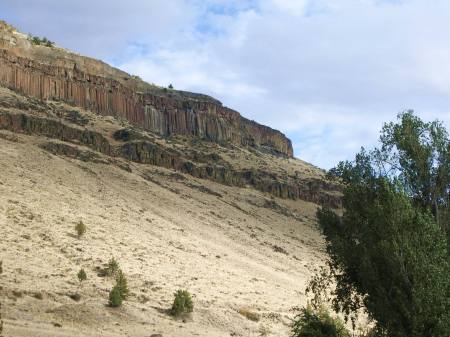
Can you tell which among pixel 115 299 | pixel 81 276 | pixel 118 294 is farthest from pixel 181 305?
pixel 81 276

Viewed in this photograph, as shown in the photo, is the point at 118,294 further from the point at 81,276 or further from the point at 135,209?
the point at 135,209

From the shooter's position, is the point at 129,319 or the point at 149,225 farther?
the point at 149,225

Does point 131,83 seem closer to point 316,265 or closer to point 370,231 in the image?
point 316,265

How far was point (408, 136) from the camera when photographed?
22609 mm

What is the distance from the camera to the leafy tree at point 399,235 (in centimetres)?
1855

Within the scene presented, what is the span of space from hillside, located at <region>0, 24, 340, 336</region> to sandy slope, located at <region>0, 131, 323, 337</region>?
162 mm

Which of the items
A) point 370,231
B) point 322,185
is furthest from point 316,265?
point 322,185

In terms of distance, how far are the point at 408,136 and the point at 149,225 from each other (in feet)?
118

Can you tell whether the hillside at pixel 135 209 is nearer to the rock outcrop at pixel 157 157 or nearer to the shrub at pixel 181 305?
the rock outcrop at pixel 157 157

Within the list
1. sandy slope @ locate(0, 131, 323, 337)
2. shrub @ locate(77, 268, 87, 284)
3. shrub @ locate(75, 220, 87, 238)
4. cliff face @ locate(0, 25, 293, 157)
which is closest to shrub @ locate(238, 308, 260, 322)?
sandy slope @ locate(0, 131, 323, 337)

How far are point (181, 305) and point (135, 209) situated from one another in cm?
2942

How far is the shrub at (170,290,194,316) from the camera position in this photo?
3016cm

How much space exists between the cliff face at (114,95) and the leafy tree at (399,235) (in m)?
89.6

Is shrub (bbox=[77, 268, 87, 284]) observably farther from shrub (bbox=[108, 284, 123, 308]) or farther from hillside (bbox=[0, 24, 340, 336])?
shrub (bbox=[108, 284, 123, 308])
